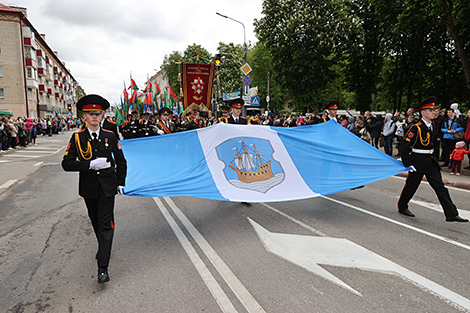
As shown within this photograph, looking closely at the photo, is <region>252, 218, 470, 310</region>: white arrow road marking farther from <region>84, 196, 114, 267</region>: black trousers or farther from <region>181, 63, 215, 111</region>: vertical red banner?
<region>181, 63, 215, 111</region>: vertical red banner

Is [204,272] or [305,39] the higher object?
[305,39]

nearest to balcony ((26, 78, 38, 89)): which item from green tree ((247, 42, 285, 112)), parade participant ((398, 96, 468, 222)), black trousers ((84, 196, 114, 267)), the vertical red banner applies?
green tree ((247, 42, 285, 112))

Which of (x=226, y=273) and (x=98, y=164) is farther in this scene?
(x=226, y=273)

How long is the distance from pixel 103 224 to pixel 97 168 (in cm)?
65

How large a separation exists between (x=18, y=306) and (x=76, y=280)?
58 cm

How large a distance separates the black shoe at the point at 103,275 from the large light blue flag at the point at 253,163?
4.02ft

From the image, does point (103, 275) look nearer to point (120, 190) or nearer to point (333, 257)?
point (120, 190)

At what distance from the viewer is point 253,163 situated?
5633 mm

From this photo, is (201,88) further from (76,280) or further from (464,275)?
(464,275)

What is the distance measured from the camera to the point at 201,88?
37.1 feet

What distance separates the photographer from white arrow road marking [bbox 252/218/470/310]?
325cm

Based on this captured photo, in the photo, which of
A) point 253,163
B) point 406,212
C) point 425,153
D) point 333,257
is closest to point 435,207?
point 406,212

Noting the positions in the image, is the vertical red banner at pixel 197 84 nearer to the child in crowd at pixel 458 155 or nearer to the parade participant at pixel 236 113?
the parade participant at pixel 236 113

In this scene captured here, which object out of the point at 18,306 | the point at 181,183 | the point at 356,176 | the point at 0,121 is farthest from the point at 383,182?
the point at 0,121
